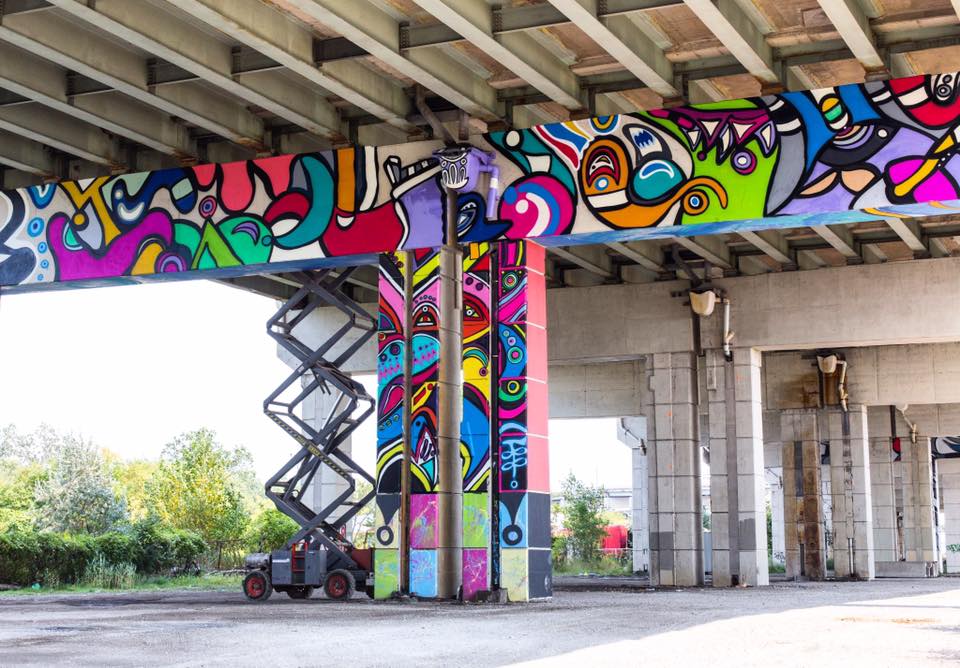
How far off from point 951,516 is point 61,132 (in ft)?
189

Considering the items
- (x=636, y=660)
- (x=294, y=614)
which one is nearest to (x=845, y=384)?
(x=294, y=614)

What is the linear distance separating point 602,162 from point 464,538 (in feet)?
19.3

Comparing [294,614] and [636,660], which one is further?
[294,614]

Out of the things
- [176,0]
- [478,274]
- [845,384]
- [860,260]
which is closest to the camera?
[176,0]

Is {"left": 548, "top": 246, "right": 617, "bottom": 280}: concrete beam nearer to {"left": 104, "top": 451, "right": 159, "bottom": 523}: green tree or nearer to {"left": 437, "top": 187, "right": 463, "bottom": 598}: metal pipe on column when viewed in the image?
{"left": 437, "top": 187, "right": 463, "bottom": 598}: metal pipe on column

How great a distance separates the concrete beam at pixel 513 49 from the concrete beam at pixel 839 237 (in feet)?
25.8

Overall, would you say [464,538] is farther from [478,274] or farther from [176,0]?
[176,0]

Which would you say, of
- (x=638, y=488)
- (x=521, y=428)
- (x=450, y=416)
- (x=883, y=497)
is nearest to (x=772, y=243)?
(x=521, y=428)

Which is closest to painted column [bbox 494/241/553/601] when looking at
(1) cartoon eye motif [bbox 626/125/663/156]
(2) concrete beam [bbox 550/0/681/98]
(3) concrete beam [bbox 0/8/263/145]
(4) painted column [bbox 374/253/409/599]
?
(4) painted column [bbox 374/253/409/599]

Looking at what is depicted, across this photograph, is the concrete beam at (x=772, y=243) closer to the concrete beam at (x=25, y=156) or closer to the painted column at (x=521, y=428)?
the painted column at (x=521, y=428)

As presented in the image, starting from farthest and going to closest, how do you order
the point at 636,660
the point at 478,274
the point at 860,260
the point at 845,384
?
the point at 845,384 < the point at 860,260 < the point at 478,274 < the point at 636,660

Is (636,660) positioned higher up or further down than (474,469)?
further down

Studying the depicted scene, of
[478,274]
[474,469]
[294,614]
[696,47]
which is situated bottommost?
[294,614]

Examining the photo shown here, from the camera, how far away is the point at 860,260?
26.8 m
